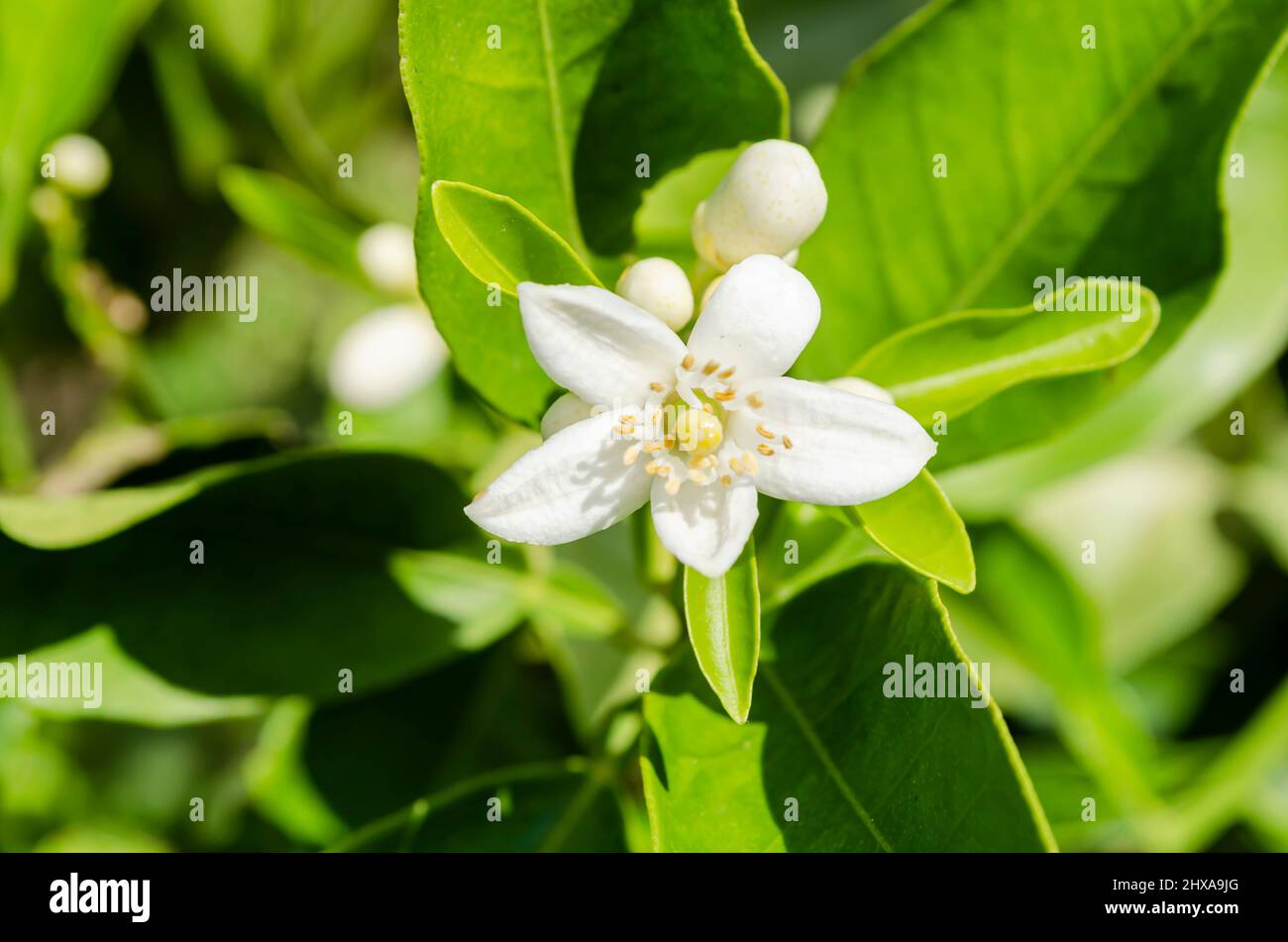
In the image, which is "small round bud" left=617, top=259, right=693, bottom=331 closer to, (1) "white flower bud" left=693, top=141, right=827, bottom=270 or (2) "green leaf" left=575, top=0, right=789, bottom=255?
(1) "white flower bud" left=693, top=141, right=827, bottom=270

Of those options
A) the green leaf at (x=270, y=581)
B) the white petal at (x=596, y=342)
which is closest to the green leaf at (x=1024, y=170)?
the white petal at (x=596, y=342)

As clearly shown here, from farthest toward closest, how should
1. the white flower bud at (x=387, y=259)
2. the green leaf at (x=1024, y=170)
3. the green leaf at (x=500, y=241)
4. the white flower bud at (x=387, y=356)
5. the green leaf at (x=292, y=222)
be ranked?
the white flower bud at (x=387, y=356), the white flower bud at (x=387, y=259), the green leaf at (x=292, y=222), the green leaf at (x=1024, y=170), the green leaf at (x=500, y=241)

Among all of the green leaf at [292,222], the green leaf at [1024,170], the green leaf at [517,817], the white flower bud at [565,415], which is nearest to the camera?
the white flower bud at [565,415]

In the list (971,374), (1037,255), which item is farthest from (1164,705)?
(971,374)

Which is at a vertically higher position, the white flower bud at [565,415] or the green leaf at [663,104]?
the green leaf at [663,104]

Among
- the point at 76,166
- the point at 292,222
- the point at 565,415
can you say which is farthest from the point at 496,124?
the point at 76,166

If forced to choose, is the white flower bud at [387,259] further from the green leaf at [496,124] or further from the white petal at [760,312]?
the white petal at [760,312]

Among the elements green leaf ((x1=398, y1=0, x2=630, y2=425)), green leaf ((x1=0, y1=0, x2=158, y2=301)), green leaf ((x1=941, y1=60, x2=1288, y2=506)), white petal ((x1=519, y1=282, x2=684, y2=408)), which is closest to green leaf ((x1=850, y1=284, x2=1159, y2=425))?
white petal ((x1=519, y1=282, x2=684, y2=408))
